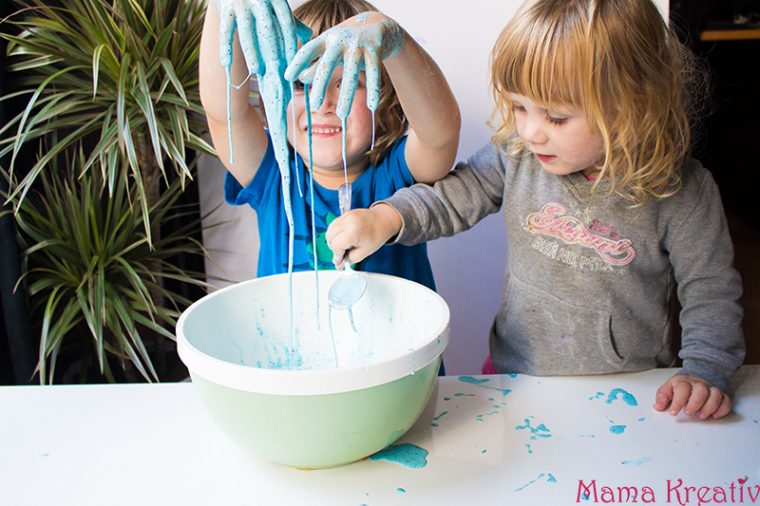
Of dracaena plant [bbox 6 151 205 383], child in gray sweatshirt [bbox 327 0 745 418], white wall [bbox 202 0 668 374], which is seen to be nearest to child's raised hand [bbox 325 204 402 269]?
child in gray sweatshirt [bbox 327 0 745 418]

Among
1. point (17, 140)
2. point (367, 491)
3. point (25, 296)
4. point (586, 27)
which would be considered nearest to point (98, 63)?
point (17, 140)

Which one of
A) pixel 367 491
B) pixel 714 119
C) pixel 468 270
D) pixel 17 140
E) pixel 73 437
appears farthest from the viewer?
pixel 714 119

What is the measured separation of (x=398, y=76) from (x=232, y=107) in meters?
0.29

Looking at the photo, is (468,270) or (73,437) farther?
(468,270)

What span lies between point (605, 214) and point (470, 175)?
0.24 meters

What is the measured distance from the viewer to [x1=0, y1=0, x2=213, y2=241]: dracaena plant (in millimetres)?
1598

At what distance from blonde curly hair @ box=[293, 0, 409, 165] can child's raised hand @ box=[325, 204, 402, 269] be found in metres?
0.26

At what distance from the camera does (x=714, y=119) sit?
380 cm

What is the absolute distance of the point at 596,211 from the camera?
1116 mm

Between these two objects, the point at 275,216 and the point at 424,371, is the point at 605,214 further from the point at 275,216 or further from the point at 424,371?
the point at 275,216

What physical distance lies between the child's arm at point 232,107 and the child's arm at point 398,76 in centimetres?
20

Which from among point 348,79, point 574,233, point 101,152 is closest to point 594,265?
point 574,233

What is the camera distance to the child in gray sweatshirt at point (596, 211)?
99cm

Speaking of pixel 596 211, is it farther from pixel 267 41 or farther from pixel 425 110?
pixel 267 41
